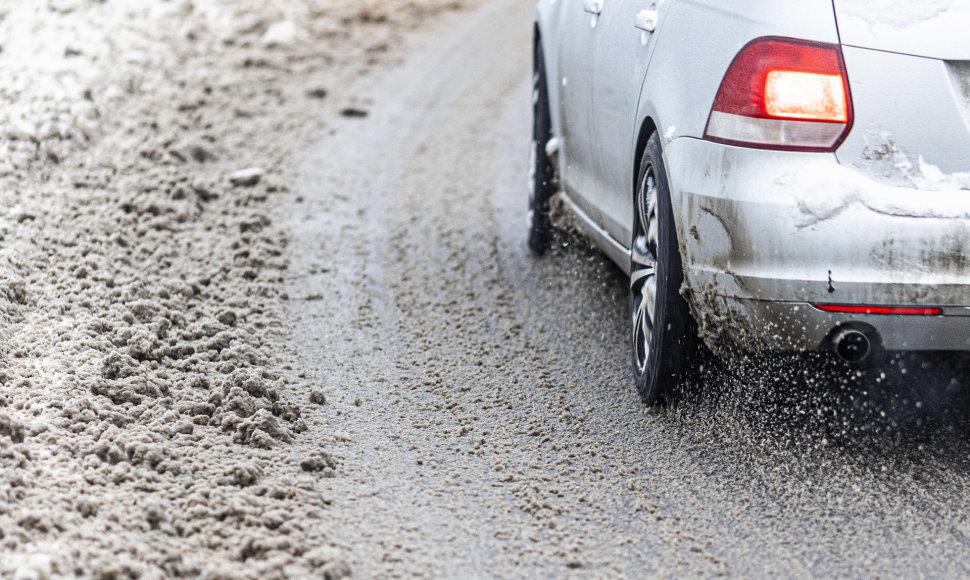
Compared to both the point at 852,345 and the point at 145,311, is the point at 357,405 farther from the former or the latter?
the point at 852,345

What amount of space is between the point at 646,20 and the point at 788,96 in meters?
0.90

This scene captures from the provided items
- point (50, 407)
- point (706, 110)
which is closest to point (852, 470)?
point (706, 110)

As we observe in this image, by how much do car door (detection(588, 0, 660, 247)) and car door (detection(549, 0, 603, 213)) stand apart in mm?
87

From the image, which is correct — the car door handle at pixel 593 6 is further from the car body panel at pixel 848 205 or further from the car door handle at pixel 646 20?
the car body panel at pixel 848 205

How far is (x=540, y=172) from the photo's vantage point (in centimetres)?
588

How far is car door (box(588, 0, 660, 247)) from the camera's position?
149 inches

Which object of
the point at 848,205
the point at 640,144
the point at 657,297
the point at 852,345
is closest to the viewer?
the point at 848,205

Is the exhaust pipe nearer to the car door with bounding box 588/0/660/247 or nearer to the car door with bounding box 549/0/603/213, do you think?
the car door with bounding box 588/0/660/247

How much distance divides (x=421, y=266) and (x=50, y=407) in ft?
8.55

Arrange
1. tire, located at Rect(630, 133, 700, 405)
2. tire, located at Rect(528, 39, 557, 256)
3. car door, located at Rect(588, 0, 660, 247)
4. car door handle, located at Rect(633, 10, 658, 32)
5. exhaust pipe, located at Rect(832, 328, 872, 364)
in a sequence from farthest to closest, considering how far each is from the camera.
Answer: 1. tire, located at Rect(528, 39, 557, 256)
2. car door, located at Rect(588, 0, 660, 247)
3. car door handle, located at Rect(633, 10, 658, 32)
4. tire, located at Rect(630, 133, 700, 405)
5. exhaust pipe, located at Rect(832, 328, 872, 364)

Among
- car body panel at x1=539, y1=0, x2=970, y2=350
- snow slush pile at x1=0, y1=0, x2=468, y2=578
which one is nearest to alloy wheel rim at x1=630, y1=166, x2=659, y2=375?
car body panel at x1=539, y1=0, x2=970, y2=350

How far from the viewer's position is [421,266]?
5840 millimetres

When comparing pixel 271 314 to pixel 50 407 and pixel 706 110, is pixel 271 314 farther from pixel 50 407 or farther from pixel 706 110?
pixel 706 110

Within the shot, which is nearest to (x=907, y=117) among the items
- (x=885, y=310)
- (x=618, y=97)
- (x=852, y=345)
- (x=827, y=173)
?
(x=827, y=173)
